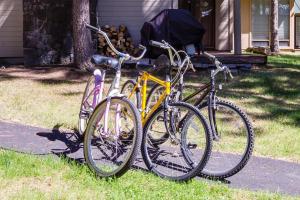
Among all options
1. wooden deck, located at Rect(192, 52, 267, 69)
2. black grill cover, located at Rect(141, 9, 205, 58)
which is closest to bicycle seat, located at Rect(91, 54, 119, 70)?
black grill cover, located at Rect(141, 9, 205, 58)

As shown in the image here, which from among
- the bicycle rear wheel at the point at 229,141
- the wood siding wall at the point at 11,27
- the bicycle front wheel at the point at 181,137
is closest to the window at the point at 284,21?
the wood siding wall at the point at 11,27

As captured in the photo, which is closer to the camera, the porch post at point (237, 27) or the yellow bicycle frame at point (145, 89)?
the yellow bicycle frame at point (145, 89)

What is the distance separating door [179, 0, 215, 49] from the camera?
1945 cm

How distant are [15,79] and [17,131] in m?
4.27

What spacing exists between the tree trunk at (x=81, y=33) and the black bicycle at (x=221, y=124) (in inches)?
226

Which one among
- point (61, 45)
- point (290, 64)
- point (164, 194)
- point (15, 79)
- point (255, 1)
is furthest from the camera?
point (255, 1)

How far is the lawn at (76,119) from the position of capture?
5121mm

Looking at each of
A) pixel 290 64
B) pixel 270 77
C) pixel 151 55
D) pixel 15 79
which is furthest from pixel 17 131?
pixel 290 64

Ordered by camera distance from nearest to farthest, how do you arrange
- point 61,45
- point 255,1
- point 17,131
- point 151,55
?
point 17,131, point 151,55, point 61,45, point 255,1

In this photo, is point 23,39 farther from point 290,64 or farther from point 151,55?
point 290,64

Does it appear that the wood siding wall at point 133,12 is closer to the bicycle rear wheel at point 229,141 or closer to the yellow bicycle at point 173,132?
the bicycle rear wheel at point 229,141

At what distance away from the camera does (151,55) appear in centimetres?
1273

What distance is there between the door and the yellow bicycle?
13346mm

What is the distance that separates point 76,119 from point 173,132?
3.13 m
